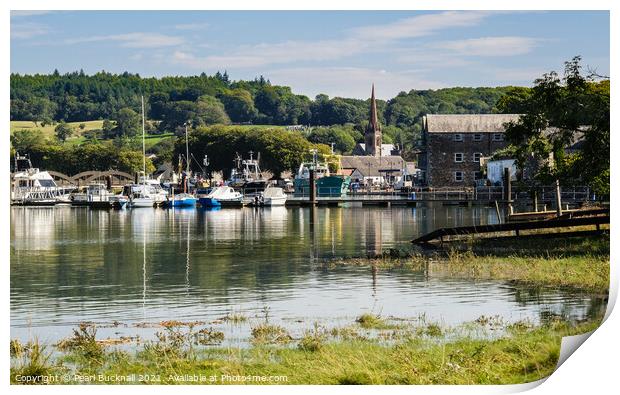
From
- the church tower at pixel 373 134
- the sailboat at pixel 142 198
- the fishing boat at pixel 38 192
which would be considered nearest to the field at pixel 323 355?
the fishing boat at pixel 38 192

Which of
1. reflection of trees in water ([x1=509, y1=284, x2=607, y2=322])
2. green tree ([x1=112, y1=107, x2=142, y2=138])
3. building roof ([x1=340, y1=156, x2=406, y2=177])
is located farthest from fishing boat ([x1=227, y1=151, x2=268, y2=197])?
reflection of trees in water ([x1=509, y1=284, x2=607, y2=322])

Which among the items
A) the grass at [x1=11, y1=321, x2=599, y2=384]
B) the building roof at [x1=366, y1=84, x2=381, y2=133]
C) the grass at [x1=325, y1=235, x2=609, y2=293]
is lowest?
the grass at [x1=11, y1=321, x2=599, y2=384]

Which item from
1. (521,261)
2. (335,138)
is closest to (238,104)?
(521,261)

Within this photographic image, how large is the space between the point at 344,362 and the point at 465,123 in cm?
8288

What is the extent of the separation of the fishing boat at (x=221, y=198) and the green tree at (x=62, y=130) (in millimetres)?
58069

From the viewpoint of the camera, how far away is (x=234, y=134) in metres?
114

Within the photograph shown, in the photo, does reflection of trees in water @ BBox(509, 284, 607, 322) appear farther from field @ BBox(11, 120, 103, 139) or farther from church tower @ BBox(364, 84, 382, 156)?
church tower @ BBox(364, 84, 382, 156)

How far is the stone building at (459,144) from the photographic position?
316 feet

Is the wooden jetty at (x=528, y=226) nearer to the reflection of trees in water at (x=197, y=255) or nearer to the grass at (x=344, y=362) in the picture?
the reflection of trees in water at (x=197, y=255)

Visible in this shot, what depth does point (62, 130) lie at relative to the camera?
107 feet

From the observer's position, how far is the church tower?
15614cm

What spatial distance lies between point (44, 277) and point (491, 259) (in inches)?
504

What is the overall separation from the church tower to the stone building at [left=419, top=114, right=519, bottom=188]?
2065 inches

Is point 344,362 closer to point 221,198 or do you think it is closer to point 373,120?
point 221,198
